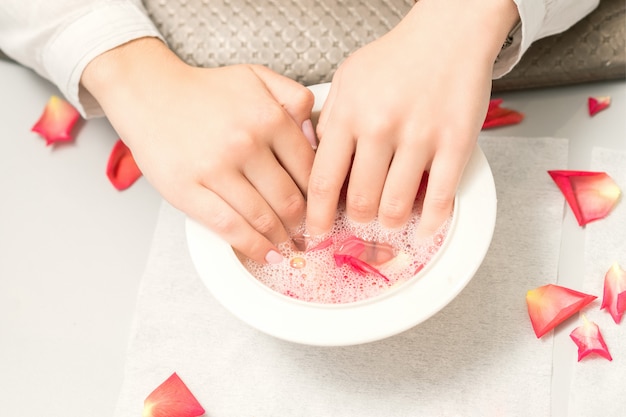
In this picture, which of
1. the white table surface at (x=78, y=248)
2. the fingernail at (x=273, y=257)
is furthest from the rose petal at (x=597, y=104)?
the fingernail at (x=273, y=257)

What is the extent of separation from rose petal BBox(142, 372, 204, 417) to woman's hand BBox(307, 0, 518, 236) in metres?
0.23

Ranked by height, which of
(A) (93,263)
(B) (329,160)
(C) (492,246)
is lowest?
(A) (93,263)

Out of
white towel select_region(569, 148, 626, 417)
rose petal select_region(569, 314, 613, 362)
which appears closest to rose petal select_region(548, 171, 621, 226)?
white towel select_region(569, 148, 626, 417)

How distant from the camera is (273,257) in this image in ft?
2.18

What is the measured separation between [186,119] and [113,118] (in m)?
0.10

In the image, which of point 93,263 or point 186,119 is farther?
point 93,263

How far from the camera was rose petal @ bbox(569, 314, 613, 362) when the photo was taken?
0.69m

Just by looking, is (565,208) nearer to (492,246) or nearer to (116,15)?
(492,246)

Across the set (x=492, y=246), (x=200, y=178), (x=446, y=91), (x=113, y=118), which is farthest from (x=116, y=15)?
(x=492, y=246)

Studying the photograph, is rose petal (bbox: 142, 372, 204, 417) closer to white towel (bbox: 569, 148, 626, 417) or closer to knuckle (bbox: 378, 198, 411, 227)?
knuckle (bbox: 378, 198, 411, 227)

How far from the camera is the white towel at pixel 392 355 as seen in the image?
701 mm

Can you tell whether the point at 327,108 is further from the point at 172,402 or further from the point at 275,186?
the point at 172,402

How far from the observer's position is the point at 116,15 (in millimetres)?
737

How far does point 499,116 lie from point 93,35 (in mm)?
488
